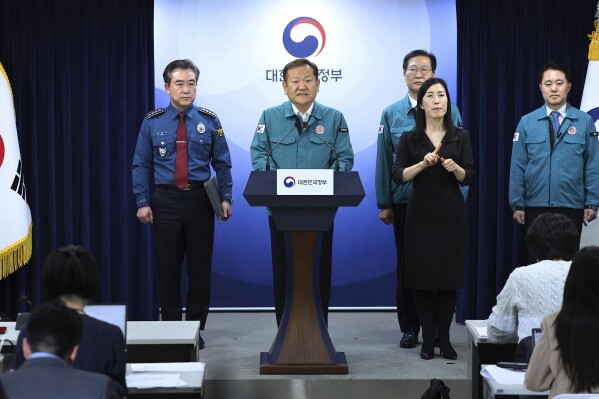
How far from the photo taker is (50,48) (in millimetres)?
6363

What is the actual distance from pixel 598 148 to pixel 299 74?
192 cm

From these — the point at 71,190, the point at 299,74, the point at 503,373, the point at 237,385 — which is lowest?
the point at 237,385

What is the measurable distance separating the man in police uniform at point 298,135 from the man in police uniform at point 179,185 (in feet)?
1.44

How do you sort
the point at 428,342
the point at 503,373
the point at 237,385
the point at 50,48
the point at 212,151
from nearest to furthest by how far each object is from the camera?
the point at 503,373 → the point at 237,385 → the point at 428,342 → the point at 212,151 → the point at 50,48

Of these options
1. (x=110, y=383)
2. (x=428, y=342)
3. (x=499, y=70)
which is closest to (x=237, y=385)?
(x=428, y=342)

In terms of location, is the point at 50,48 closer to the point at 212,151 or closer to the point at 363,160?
the point at 212,151

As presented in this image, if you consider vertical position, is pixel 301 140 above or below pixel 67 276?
above

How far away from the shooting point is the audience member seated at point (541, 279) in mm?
3449

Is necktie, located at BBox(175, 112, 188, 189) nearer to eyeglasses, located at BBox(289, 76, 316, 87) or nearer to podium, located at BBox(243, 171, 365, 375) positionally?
eyeglasses, located at BBox(289, 76, 316, 87)

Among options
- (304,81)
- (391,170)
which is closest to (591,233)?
(391,170)

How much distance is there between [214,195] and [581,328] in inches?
123

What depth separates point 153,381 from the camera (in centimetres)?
309

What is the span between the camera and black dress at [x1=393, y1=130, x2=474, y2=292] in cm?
513

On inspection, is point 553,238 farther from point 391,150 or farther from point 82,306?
point 391,150
